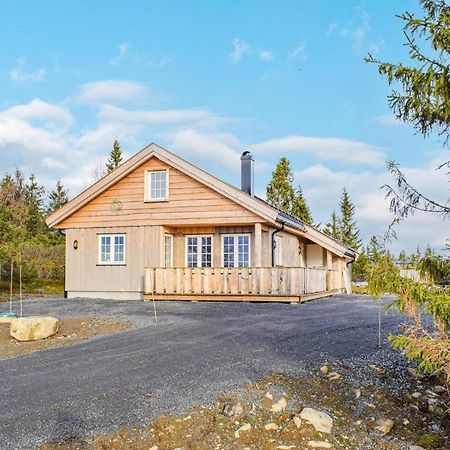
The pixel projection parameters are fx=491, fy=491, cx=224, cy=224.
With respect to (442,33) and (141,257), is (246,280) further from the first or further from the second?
(442,33)

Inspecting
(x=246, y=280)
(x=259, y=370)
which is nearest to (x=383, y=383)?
(x=259, y=370)

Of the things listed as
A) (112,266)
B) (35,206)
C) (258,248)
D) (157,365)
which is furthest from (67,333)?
(35,206)

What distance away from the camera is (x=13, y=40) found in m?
12.8

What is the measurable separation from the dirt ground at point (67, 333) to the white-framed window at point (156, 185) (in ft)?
23.0

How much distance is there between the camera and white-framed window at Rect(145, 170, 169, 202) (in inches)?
743

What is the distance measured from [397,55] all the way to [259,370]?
458cm

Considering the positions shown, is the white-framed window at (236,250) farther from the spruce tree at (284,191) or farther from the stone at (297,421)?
the spruce tree at (284,191)

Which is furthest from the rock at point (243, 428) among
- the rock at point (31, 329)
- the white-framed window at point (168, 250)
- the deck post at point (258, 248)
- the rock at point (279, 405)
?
the white-framed window at point (168, 250)

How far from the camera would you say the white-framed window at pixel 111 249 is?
1930cm

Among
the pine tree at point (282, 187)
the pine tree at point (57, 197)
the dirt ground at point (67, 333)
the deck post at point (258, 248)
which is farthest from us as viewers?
the pine tree at point (57, 197)

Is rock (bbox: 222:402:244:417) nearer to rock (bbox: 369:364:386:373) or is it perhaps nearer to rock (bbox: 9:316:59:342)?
rock (bbox: 369:364:386:373)

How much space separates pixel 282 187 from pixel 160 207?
17764 millimetres

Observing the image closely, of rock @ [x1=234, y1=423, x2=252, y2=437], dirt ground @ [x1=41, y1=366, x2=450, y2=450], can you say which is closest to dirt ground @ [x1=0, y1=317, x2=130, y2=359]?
dirt ground @ [x1=41, y1=366, x2=450, y2=450]

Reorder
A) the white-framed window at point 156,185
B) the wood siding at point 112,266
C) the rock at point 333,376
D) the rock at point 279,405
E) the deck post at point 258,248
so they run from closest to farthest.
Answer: the rock at point 279,405 → the rock at point 333,376 → the deck post at point 258,248 → the wood siding at point 112,266 → the white-framed window at point 156,185
